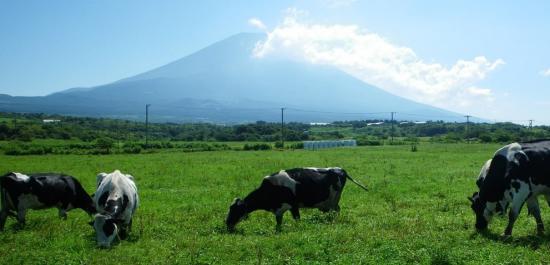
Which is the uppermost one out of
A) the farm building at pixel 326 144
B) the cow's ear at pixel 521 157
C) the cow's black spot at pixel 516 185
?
the cow's ear at pixel 521 157

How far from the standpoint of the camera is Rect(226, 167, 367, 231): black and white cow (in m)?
13.1

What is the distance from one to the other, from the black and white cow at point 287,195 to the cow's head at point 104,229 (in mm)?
2845

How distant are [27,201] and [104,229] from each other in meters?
3.63

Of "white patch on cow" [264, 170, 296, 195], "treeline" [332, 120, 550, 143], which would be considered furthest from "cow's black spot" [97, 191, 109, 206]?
"treeline" [332, 120, 550, 143]

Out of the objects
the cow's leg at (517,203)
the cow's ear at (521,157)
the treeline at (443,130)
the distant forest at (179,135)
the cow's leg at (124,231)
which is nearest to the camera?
the cow's leg at (517,203)

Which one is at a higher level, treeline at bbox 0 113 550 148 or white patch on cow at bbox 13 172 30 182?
white patch on cow at bbox 13 172 30 182

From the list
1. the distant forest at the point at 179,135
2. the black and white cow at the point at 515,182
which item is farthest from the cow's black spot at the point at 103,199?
the distant forest at the point at 179,135

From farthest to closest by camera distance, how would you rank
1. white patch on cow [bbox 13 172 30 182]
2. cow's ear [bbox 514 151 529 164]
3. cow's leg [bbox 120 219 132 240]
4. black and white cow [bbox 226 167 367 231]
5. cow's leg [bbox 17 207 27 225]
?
white patch on cow [bbox 13 172 30 182] → cow's leg [bbox 17 207 27 225] → black and white cow [bbox 226 167 367 231] → cow's leg [bbox 120 219 132 240] → cow's ear [bbox 514 151 529 164]

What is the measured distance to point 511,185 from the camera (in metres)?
11.2

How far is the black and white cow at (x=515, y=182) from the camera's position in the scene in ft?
35.9

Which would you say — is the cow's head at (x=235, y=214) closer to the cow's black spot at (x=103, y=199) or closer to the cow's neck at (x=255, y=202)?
the cow's neck at (x=255, y=202)

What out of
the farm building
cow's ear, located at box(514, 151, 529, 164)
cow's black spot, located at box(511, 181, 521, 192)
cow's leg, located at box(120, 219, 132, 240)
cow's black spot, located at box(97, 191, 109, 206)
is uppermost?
cow's ear, located at box(514, 151, 529, 164)

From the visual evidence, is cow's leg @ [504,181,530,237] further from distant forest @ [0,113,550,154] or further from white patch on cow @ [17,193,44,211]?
distant forest @ [0,113,550,154]

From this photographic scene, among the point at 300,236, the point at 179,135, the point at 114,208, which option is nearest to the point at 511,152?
the point at 300,236
